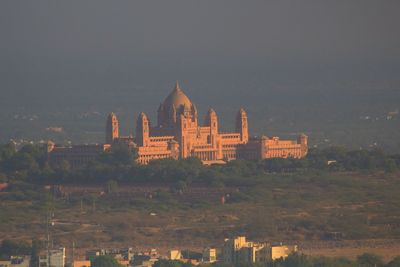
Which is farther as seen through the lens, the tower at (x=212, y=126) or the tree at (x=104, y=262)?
the tower at (x=212, y=126)

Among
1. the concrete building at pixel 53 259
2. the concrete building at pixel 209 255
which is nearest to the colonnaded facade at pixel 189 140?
the concrete building at pixel 209 255

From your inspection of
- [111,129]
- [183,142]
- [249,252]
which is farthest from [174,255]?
[111,129]

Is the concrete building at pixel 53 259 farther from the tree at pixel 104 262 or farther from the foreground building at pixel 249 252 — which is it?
the foreground building at pixel 249 252

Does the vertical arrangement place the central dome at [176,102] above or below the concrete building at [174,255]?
above

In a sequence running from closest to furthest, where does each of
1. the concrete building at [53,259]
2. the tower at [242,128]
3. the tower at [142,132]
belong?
the concrete building at [53,259] < the tower at [142,132] < the tower at [242,128]

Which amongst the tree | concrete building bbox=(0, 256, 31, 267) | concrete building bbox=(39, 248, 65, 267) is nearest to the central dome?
concrete building bbox=(0, 256, 31, 267)
